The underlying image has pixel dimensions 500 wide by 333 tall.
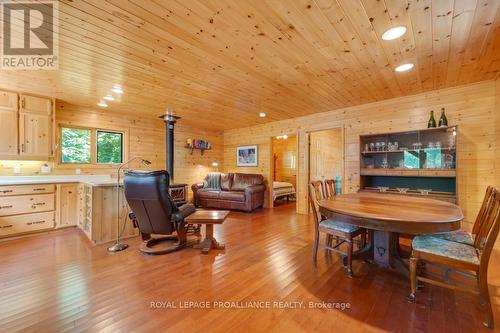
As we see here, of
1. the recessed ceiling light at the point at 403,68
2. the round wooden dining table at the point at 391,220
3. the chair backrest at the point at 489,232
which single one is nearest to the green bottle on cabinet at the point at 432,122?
the recessed ceiling light at the point at 403,68

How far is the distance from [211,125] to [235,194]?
236 cm

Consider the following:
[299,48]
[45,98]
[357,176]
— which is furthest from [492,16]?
[45,98]

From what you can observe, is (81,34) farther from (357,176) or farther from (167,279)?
(357,176)

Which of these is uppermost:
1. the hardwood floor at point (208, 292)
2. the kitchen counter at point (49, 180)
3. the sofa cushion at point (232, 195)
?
the kitchen counter at point (49, 180)

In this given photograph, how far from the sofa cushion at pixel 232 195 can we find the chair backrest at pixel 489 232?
14.5 ft

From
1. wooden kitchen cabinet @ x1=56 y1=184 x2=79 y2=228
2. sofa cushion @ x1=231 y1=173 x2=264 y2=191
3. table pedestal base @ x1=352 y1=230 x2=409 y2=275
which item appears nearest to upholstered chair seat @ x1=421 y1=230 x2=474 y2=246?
table pedestal base @ x1=352 y1=230 x2=409 y2=275

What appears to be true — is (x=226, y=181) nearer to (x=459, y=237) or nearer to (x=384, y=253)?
(x=384, y=253)

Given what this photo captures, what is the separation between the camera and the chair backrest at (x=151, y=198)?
2.65 metres

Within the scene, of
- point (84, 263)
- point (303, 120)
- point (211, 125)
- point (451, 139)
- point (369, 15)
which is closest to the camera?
point (369, 15)

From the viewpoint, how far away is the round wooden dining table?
5.68 ft

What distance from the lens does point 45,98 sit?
4000 millimetres

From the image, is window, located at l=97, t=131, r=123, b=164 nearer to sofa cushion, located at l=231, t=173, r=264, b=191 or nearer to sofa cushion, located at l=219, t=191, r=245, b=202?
sofa cushion, located at l=219, t=191, r=245, b=202

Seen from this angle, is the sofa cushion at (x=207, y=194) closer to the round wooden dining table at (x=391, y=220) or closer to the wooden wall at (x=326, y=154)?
the wooden wall at (x=326, y=154)

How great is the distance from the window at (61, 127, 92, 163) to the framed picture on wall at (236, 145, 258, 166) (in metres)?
4.00
